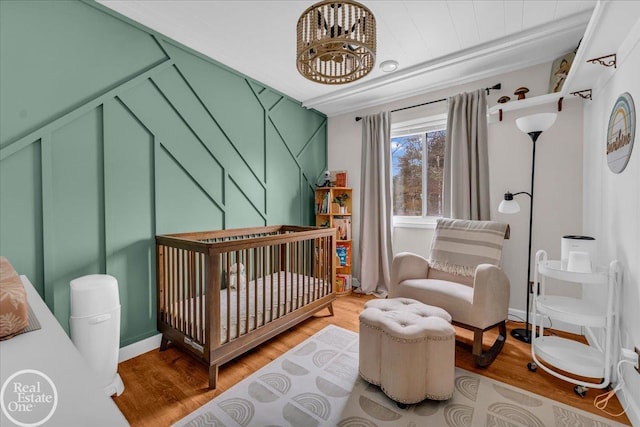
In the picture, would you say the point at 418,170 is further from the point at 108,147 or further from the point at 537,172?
the point at 108,147

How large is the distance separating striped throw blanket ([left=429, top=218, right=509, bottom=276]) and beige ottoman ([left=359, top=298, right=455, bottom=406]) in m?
0.92

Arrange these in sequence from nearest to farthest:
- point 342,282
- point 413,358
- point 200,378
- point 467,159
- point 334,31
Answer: point 334,31, point 413,358, point 200,378, point 467,159, point 342,282

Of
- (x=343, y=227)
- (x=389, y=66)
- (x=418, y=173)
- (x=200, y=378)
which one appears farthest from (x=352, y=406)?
(x=389, y=66)

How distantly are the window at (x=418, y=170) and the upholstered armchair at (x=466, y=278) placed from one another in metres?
0.66

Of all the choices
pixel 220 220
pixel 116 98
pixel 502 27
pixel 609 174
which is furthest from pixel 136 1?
pixel 609 174

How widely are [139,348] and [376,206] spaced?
273 cm

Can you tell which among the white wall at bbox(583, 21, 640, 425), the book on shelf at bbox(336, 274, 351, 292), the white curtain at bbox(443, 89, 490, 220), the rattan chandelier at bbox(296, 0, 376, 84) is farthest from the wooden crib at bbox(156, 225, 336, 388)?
the white wall at bbox(583, 21, 640, 425)

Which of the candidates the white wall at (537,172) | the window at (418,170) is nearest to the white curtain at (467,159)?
the white wall at (537,172)

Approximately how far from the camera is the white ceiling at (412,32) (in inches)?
75.3

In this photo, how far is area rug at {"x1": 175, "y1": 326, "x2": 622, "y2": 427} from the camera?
1.47 metres

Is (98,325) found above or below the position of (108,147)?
below

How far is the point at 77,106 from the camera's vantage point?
1809 mm

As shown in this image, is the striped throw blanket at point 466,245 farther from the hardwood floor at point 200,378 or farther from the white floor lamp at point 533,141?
the hardwood floor at point 200,378

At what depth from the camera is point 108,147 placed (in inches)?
76.4
